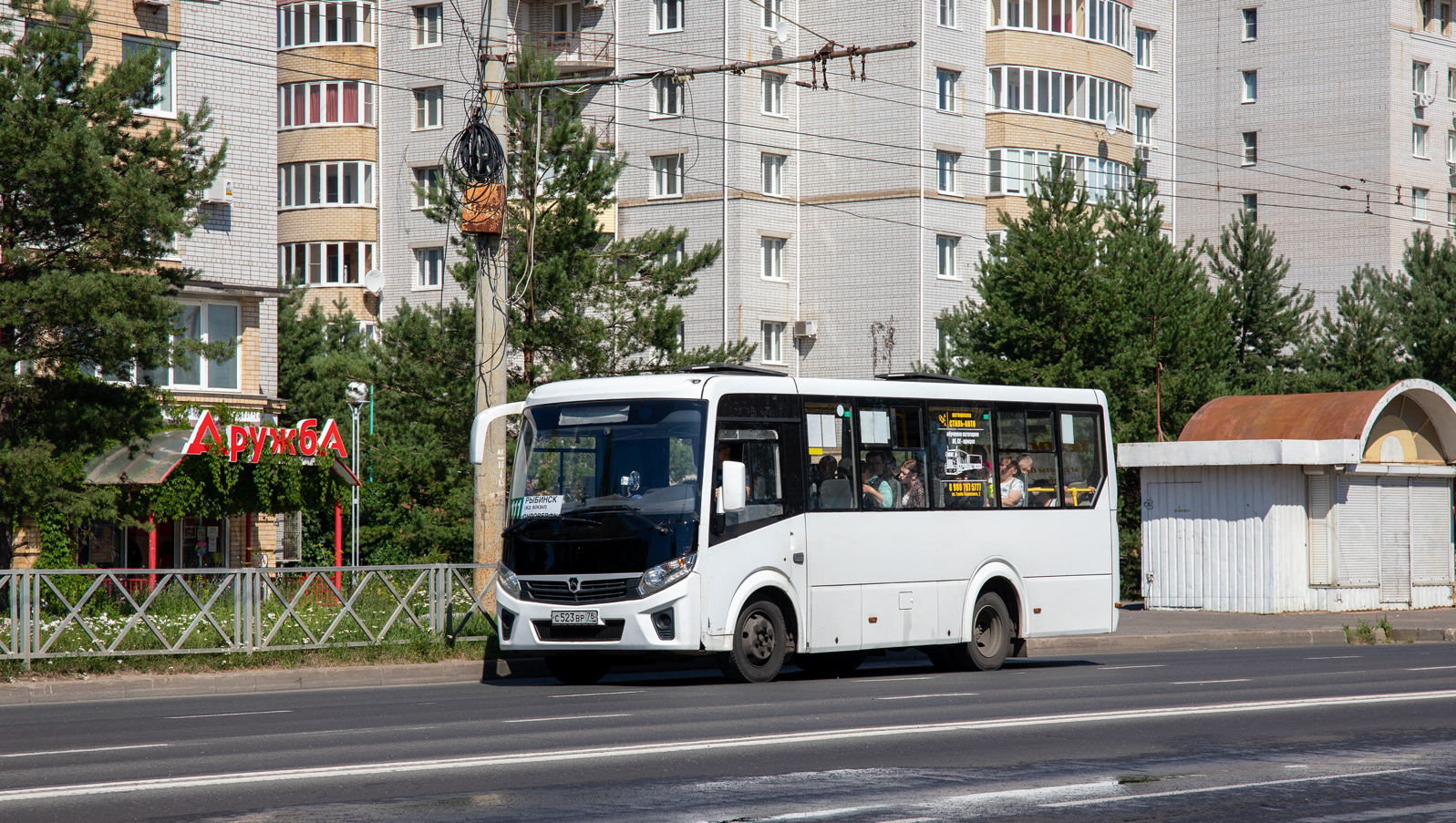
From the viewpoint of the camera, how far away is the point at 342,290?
5897 cm

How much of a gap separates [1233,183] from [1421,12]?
359 inches

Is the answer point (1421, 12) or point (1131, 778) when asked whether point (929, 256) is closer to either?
point (1421, 12)

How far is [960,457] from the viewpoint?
61.8 ft

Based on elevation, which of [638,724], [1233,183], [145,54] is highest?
[1233,183]

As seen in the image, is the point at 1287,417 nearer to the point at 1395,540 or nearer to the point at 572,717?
the point at 1395,540

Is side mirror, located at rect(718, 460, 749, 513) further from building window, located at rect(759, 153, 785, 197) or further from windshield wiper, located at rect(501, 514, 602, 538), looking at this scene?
building window, located at rect(759, 153, 785, 197)

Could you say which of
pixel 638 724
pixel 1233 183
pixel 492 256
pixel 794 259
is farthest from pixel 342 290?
pixel 638 724

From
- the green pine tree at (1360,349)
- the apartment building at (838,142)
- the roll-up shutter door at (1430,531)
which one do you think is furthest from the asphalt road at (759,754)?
the apartment building at (838,142)

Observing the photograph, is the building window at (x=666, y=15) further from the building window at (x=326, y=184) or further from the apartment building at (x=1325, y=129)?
the apartment building at (x=1325, y=129)

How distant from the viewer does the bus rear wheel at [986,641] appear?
18.9 m

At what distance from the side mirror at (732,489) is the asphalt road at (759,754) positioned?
1.66 m

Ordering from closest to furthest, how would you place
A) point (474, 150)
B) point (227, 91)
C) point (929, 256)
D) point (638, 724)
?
point (638, 724)
point (474, 150)
point (227, 91)
point (929, 256)

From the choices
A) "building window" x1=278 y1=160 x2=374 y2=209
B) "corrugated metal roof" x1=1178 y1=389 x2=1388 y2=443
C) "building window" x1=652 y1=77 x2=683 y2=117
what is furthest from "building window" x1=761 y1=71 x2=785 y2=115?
"corrugated metal roof" x1=1178 y1=389 x2=1388 y2=443

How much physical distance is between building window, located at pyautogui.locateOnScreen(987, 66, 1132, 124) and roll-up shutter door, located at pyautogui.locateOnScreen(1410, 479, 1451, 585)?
25194 millimetres
